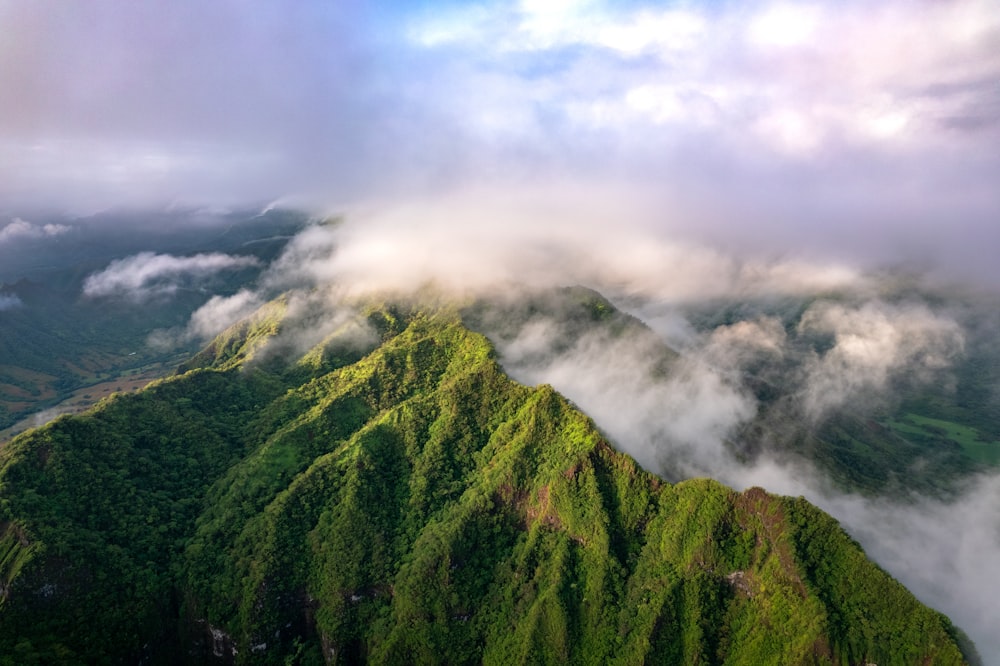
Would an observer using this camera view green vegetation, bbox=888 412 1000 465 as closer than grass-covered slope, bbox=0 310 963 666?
No

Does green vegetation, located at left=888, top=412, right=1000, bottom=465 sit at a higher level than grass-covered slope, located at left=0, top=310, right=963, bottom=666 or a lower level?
lower

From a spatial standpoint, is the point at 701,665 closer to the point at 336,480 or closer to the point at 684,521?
the point at 684,521

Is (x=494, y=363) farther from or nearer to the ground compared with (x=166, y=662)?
farther from the ground

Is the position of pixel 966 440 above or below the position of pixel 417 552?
below

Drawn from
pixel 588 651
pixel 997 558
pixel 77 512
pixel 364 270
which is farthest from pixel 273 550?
pixel 997 558

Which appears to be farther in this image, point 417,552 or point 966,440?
point 966,440

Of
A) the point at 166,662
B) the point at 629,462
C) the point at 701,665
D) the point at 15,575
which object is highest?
the point at 15,575

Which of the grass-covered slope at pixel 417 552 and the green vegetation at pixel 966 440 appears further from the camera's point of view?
the green vegetation at pixel 966 440

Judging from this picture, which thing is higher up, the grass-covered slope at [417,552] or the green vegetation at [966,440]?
the grass-covered slope at [417,552]
